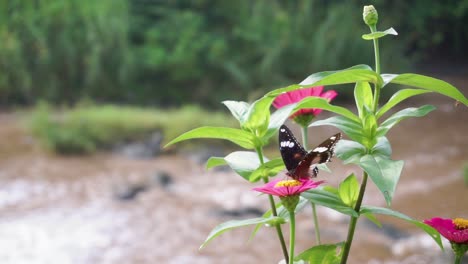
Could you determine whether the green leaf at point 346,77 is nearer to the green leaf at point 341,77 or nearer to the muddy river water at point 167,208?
the green leaf at point 341,77

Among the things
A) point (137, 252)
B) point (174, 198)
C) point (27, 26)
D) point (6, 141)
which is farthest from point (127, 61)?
point (137, 252)

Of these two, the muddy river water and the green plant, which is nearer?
the green plant

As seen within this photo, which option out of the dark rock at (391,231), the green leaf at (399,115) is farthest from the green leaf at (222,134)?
the dark rock at (391,231)

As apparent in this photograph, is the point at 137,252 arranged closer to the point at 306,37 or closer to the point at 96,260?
the point at 96,260

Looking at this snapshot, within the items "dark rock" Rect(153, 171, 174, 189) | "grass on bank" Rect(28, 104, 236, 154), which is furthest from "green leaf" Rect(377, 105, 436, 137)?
"grass on bank" Rect(28, 104, 236, 154)

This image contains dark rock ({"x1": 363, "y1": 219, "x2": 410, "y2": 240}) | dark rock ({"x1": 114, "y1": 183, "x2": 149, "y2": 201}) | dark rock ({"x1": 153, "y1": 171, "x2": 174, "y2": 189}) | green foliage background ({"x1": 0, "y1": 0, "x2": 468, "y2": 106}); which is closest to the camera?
dark rock ({"x1": 363, "y1": 219, "x2": 410, "y2": 240})

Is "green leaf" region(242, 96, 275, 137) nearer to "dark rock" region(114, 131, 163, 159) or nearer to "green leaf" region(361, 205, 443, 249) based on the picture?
"green leaf" region(361, 205, 443, 249)

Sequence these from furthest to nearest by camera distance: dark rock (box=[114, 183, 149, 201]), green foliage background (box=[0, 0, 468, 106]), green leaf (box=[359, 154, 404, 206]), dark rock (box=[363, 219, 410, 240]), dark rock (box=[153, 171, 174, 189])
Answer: green foliage background (box=[0, 0, 468, 106]) < dark rock (box=[153, 171, 174, 189]) < dark rock (box=[114, 183, 149, 201]) < dark rock (box=[363, 219, 410, 240]) < green leaf (box=[359, 154, 404, 206])
